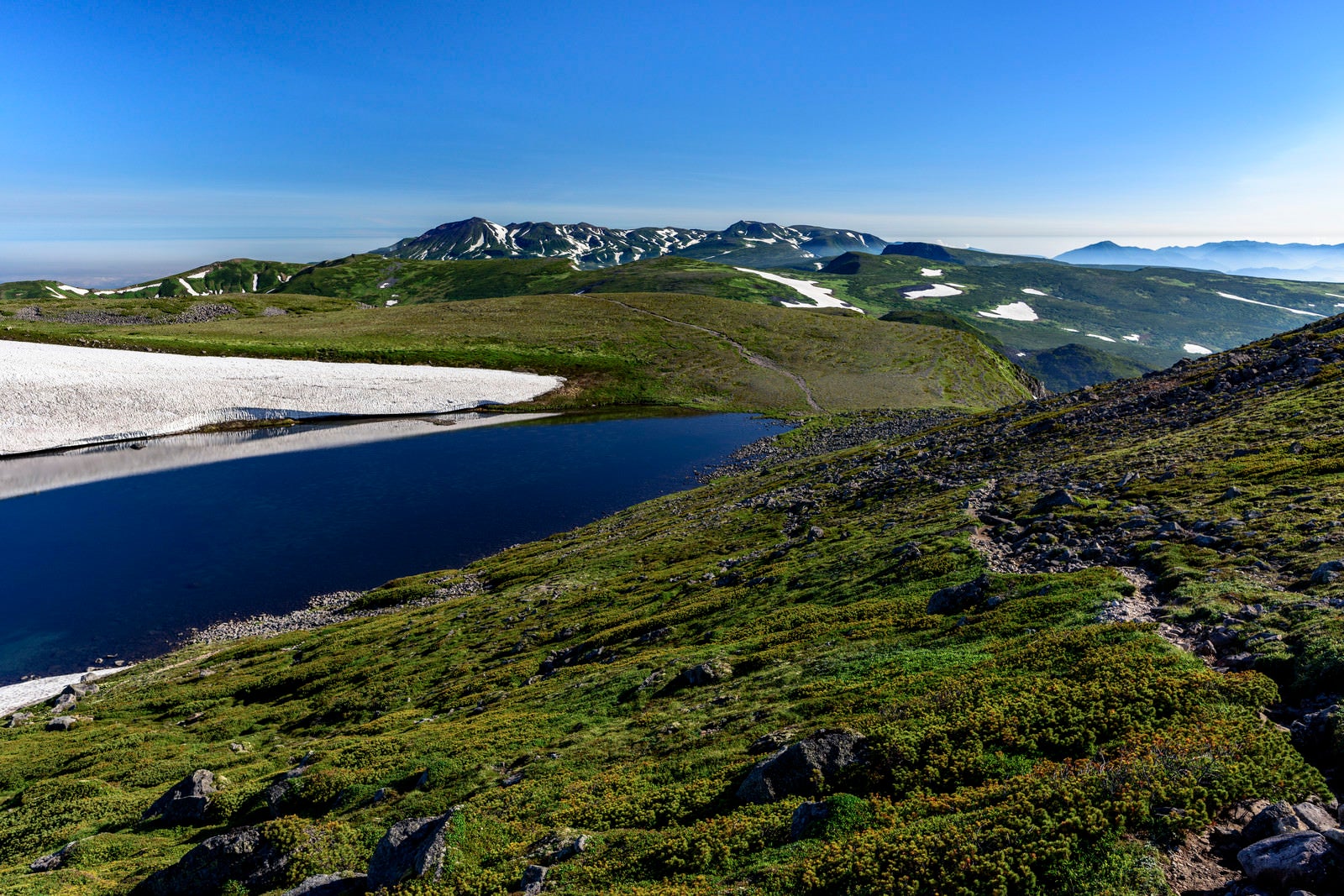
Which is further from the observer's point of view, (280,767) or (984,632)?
(280,767)

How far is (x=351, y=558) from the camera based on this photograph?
55188mm

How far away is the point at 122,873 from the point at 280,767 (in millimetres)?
6457

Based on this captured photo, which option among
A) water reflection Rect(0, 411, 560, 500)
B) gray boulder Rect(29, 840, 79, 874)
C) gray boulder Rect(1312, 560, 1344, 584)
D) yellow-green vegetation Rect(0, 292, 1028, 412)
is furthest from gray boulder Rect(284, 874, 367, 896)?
yellow-green vegetation Rect(0, 292, 1028, 412)

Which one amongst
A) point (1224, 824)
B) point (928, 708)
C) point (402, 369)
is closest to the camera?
point (1224, 824)

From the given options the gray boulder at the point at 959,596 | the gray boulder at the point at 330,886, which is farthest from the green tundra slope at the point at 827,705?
the gray boulder at the point at 330,886

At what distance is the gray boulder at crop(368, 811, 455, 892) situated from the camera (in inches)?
539

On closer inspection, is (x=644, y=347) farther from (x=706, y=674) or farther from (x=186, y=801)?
(x=186, y=801)

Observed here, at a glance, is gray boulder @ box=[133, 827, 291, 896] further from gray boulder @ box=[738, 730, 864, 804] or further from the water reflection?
the water reflection

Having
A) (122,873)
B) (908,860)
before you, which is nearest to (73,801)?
(122,873)

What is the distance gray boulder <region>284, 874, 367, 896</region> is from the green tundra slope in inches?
28.7

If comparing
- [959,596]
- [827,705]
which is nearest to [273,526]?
[827,705]

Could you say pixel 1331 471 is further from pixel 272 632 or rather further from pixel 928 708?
pixel 272 632

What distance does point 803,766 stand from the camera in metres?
13.6

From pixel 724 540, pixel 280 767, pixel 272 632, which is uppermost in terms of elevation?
pixel 724 540
